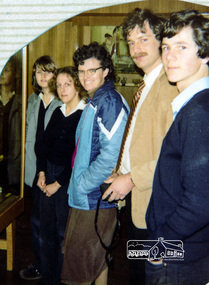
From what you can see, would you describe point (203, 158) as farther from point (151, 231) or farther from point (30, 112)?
point (30, 112)

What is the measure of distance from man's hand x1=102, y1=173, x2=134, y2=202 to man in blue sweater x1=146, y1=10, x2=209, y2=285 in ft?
0.81

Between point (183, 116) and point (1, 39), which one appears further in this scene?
point (1, 39)

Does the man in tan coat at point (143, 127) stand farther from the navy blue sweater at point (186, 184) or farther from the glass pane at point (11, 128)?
the glass pane at point (11, 128)

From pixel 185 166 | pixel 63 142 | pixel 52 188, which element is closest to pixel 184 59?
pixel 185 166

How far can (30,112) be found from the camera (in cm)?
208

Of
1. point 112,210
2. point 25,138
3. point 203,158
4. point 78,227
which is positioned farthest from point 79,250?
point 203,158

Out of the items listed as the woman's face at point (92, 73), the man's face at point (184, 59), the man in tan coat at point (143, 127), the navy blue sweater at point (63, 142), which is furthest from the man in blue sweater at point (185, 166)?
the navy blue sweater at point (63, 142)

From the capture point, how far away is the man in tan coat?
3.70ft

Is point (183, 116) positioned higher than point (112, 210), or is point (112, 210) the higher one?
point (183, 116)

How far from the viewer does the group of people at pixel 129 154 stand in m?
0.87

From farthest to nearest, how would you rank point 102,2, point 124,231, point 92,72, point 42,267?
point 124,231
point 42,267
point 92,72
point 102,2

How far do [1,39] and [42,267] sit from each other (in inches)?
51.1

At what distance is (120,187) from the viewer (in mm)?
1250

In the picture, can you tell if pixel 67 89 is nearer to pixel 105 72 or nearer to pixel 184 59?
pixel 105 72
